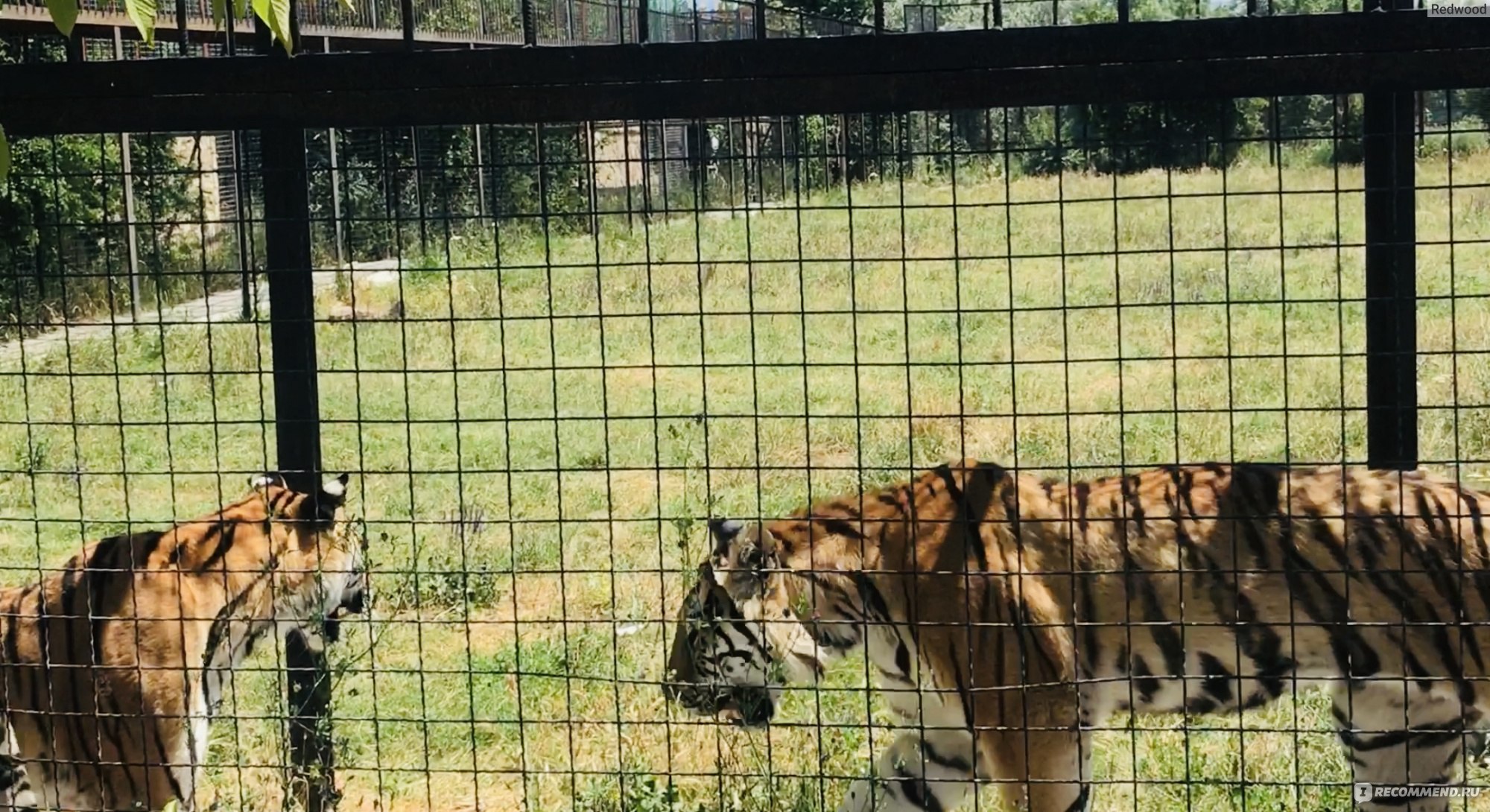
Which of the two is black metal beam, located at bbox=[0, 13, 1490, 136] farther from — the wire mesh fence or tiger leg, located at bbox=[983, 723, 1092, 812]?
tiger leg, located at bbox=[983, 723, 1092, 812]

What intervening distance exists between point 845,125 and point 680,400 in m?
8.37

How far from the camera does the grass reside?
458cm

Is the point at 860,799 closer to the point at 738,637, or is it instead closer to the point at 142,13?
the point at 738,637

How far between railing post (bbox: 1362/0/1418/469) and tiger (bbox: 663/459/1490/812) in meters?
0.32

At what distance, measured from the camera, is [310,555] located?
622 cm

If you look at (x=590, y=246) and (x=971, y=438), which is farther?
(x=590, y=246)

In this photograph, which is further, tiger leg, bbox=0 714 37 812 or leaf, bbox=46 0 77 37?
tiger leg, bbox=0 714 37 812

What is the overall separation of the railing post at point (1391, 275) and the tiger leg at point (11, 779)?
3790 millimetres

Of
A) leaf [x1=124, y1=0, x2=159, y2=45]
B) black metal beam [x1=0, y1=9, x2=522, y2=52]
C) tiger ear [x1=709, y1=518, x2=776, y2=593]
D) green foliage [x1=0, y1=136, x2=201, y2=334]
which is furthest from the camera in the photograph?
green foliage [x1=0, y1=136, x2=201, y2=334]

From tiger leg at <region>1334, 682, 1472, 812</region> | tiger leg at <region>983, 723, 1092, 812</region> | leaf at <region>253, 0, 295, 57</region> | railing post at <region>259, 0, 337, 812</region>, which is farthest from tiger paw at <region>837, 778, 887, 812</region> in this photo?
leaf at <region>253, 0, 295, 57</region>

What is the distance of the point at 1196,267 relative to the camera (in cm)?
1639

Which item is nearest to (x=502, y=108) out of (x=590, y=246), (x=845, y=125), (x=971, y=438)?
(x=845, y=125)

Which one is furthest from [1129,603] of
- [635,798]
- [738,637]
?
[635,798]

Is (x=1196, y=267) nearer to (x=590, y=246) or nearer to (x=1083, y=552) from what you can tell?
(x=590, y=246)
